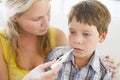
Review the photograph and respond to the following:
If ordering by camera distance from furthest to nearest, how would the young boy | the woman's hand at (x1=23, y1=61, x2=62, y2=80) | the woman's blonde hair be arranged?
the woman's blonde hair → the young boy → the woman's hand at (x1=23, y1=61, x2=62, y2=80)

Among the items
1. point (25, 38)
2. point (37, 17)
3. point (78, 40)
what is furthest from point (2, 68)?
point (78, 40)

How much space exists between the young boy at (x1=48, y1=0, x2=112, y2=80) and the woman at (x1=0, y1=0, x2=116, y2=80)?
→ 0.30 feet

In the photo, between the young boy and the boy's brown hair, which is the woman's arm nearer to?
the young boy

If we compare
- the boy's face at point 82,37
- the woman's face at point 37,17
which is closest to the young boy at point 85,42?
the boy's face at point 82,37

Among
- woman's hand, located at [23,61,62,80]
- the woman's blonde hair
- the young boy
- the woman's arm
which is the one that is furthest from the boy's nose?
the woman's arm

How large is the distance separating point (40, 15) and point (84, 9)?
194 mm

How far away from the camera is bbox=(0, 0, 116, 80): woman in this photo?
1180 millimetres

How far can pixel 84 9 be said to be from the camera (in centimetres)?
111

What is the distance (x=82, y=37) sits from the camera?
1074mm

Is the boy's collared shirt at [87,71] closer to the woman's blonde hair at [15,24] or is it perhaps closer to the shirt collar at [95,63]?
the shirt collar at [95,63]

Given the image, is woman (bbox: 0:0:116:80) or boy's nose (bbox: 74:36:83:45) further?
woman (bbox: 0:0:116:80)

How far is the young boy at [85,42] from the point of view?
1.08 metres

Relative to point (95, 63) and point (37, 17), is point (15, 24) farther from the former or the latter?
point (95, 63)

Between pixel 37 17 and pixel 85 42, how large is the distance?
0.25m
